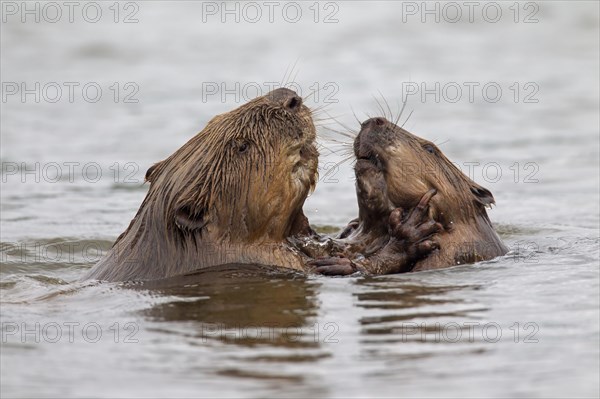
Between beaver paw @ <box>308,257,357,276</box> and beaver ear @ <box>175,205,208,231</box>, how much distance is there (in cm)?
88

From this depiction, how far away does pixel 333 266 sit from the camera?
30.1 feet

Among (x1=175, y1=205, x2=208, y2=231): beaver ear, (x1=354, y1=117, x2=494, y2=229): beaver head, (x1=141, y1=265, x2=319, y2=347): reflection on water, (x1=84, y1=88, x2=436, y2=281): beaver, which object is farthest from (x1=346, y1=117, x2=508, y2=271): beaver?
(x1=175, y1=205, x2=208, y2=231): beaver ear

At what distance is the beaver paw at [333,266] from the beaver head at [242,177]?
330mm

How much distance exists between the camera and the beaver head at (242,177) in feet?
29.3

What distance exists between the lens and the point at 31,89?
20.6 meters

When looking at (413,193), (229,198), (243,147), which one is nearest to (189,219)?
(229,198)

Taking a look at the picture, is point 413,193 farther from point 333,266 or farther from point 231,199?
point 231,199

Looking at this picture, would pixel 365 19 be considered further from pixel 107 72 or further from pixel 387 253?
pixel 387 253

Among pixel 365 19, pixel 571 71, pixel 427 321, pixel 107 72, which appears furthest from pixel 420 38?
pixel 427 321

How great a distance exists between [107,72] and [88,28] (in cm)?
283

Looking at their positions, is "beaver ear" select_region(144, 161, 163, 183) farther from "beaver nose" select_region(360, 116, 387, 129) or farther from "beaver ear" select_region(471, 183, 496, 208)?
"beaver ear" select_region(471, 183, 496, 208)

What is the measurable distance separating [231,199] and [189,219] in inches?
13.4

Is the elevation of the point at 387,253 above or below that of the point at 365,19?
below

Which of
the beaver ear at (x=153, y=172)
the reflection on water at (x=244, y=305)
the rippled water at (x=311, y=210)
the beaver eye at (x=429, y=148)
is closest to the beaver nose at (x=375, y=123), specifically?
the beaver eye at (x=429, y=148)
